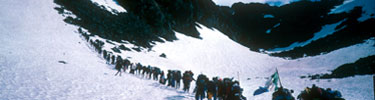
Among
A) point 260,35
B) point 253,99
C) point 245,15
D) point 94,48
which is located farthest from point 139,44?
point 245,15

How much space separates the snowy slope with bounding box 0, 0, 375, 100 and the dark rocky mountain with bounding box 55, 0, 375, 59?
653cm

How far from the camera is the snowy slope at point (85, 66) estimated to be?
10.3m

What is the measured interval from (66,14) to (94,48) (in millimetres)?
20408

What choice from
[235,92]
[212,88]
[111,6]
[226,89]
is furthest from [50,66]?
[111,6]

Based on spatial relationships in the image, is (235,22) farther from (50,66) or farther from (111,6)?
(50,66)

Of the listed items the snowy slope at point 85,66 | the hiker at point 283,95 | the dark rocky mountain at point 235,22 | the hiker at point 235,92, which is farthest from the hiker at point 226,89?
the dark rocky mountain at point 235,22

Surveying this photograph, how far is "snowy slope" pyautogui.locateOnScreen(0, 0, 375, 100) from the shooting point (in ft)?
33.7

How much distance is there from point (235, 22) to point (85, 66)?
5218 inches

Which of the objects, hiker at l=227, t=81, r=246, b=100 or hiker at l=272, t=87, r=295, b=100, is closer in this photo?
hiker at l=272, t=87, r=295, b=100

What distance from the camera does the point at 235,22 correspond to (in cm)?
14250

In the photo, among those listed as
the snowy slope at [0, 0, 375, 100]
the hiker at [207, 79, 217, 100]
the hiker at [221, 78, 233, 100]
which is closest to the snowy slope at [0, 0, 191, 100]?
the snowy slope at [0, 0, 375, 100]

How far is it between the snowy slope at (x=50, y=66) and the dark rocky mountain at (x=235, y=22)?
7.34 metres

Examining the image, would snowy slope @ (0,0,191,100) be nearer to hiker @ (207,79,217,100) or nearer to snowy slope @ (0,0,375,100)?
snowy slope @ (0,0,375,100)

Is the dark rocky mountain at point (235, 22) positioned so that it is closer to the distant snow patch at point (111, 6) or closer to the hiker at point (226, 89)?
the distant snow patch at point (111, 6)
